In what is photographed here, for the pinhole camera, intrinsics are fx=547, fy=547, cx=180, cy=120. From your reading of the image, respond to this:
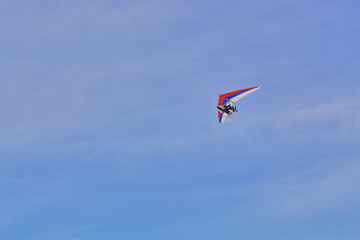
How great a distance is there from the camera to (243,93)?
190 m

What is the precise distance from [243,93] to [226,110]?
8383 millimetres

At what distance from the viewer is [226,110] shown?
192 metres
